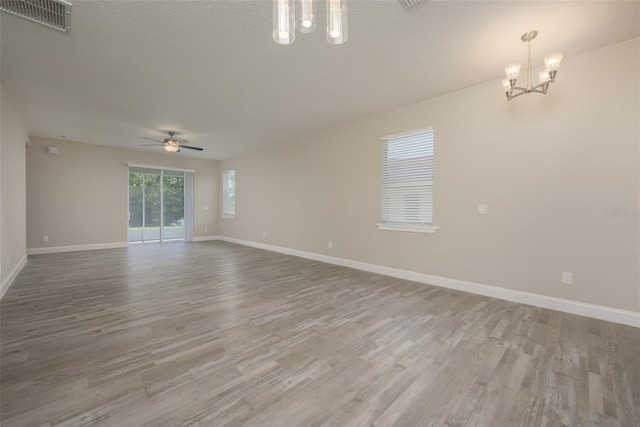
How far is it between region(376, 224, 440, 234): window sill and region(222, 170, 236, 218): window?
562 centimetres

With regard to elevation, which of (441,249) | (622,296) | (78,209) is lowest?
(622,296)

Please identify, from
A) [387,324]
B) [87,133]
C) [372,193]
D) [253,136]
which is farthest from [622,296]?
[87,133]

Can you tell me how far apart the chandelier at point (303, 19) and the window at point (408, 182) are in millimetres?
2815

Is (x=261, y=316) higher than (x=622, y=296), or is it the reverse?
(x=622, y=296)

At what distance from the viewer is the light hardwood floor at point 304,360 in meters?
1.47

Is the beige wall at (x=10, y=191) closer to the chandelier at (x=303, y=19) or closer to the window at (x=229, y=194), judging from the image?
the chandelier at (x=303, y=19)

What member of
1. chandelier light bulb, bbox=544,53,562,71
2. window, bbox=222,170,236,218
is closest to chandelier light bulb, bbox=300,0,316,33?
chandelier light bulb, bbox=544,53,562,71

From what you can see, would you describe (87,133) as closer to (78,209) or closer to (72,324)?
(78,209)

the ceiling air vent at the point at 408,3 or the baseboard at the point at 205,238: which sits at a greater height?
the ceiling air vent at the point at 408,3

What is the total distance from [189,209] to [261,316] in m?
7.12

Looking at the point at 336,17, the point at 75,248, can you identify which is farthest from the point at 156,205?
the point at 336,17

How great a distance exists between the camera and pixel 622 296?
2.65 meters

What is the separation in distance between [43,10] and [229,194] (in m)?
6.80

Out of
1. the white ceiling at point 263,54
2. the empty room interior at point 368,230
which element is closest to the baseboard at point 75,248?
the empty room interior at point 368,230
